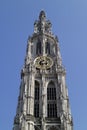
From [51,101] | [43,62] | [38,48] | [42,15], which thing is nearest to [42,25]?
[42,15]

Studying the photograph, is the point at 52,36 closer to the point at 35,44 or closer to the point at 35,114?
the point at 35,44

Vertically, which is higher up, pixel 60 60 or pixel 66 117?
pixel 60 60

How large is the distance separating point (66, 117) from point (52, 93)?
9.80 metres

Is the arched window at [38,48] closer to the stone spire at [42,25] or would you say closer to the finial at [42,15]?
the stone spire at [42,25]

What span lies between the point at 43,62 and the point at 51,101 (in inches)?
506

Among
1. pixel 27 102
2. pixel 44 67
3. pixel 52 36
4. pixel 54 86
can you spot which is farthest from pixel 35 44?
pixel 27 102

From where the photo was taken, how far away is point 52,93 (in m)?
69.8

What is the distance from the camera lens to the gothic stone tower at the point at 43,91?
6084cm

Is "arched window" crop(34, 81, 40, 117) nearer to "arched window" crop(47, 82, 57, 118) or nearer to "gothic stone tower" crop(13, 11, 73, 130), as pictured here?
"gothic stone tower" crop(13, 11, 73, 130)

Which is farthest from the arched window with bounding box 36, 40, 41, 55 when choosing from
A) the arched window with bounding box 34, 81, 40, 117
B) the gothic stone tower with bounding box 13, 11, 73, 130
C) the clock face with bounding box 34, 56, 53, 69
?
the arched window with bounding box 34, 81, 40, 117

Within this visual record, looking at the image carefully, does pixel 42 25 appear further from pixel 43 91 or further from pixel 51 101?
pixel 51 101

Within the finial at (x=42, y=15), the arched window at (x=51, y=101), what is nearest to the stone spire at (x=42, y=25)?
the finial at (x=42, y=15)

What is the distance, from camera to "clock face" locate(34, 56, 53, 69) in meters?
75.5

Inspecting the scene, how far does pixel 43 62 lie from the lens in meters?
76.8
